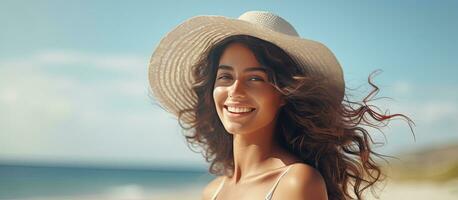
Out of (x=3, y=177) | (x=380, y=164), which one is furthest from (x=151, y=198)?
(x=380, y=164)

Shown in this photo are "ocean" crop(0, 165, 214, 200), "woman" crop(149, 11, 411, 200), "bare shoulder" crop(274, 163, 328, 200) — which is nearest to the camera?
"bare shoulder" crop(274, 163, 328, 200)

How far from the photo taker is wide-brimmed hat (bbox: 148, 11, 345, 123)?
2.24 meters

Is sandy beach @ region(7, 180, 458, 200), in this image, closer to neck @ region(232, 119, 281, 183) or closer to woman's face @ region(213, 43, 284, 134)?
neck @ region(232, 119, 281, 183)

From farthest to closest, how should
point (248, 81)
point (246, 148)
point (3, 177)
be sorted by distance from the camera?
point (3, 177) → point (246, 148) → point (248, 81)

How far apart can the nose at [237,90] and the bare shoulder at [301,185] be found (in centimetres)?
30

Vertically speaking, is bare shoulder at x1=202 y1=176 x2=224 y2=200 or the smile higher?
the smile

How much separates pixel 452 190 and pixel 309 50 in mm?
11844

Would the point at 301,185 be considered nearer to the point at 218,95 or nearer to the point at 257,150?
the point at 257,150

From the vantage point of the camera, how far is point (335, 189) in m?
2.34

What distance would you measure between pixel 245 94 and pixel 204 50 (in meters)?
0.41

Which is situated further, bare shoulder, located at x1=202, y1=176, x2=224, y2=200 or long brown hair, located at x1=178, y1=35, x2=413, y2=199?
bare shoulder, located at x1=202, y1=176, x2=224, y2=200

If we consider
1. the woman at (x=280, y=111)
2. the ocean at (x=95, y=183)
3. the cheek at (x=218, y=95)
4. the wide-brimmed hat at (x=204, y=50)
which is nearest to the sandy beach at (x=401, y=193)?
the ocean at (x=95, y=183)

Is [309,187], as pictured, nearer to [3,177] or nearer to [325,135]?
[325,135]

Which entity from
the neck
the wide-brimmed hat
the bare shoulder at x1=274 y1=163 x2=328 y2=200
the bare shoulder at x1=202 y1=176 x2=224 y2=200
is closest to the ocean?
the wide-brimmed hat
